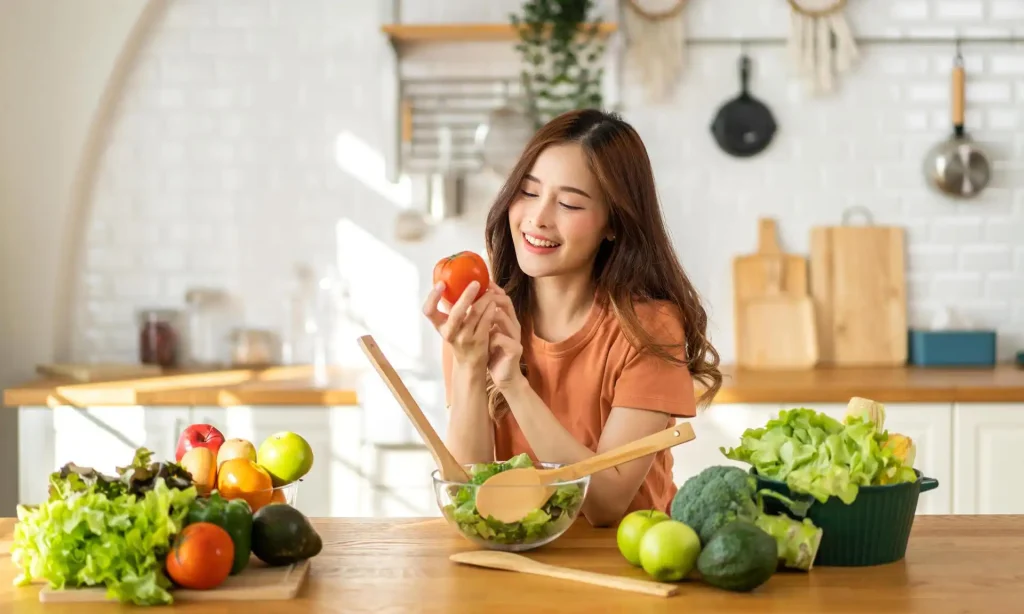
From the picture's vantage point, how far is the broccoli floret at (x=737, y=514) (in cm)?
162

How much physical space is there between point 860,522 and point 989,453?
214 centimetres

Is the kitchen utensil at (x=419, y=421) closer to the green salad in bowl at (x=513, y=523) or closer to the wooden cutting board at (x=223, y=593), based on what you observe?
the green salad in bowl at (x=513, y=523)

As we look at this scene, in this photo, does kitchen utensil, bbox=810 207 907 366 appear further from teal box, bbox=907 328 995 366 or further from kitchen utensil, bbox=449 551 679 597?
kitchen utensil, bbox=449 551 679 597

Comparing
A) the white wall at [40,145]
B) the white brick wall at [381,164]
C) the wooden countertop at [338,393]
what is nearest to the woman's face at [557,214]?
the wooden countertop at [338,393]

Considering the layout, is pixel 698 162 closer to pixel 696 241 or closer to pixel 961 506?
pixel 696 241

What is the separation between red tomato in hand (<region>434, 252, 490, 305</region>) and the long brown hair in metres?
0.29

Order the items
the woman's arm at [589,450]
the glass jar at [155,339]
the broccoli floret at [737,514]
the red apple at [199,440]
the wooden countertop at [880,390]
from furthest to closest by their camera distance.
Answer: the glass jar at [155,339] < the wooden countertop at [880,390] < the woman's arm at [589,450] < the red apple at [199,440] < the broccoli floret at [737,514]

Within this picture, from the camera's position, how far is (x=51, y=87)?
13.5 feet

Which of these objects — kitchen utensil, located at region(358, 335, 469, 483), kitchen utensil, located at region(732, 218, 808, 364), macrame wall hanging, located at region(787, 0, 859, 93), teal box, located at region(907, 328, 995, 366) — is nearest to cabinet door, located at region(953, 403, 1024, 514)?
teal box, located at region(907, 328, 995, 366)

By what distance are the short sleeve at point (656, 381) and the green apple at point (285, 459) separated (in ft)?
1.99

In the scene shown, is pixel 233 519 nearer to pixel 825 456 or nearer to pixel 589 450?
pixel 589 450

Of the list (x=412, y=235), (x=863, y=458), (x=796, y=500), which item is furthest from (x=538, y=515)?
(x=412, y=235)

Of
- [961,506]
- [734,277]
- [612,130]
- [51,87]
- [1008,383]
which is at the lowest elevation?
[961,506]

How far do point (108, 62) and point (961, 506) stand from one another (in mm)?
3206
